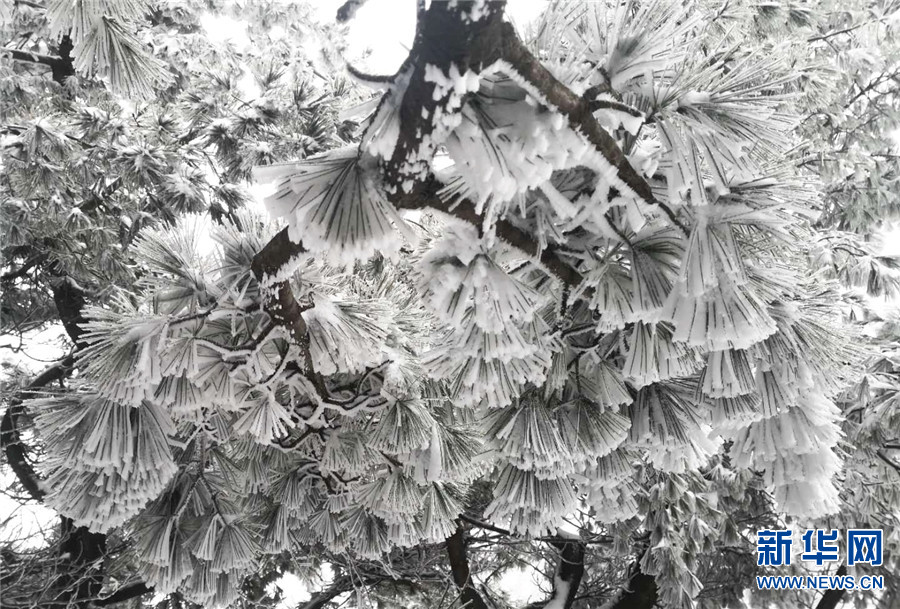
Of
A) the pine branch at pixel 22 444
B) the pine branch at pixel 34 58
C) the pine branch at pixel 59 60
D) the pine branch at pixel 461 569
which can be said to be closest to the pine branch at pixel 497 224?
the pine branch at pixel 461 569

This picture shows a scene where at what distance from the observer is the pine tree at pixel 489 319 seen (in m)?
0.90

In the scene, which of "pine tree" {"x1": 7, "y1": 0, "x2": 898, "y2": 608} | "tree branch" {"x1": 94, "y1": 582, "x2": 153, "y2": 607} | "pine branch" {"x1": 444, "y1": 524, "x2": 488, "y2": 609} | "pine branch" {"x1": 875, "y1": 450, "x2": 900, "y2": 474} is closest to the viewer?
"pine tree" {"x1": 7, "y1": 0, "x2": 898, "y2": 608}

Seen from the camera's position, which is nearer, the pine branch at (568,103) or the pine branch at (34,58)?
the pine branch at (568,103)

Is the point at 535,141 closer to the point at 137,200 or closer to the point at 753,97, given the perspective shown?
the point at 753,97

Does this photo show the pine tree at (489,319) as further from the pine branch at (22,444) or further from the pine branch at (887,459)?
the pine branch at (22,444)

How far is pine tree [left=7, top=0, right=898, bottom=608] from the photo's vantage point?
0.90m

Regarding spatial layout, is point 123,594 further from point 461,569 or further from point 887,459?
point 887,459

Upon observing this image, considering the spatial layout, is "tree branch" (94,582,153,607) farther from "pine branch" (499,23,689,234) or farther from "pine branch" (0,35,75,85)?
"pine branch" (499,23,689,234)

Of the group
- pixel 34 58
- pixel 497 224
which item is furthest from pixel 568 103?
pixel 34 58

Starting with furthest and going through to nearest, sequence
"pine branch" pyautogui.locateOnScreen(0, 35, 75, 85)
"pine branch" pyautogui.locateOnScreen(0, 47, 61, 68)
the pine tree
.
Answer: "pine branch" pyautogui.locateOnScreen(0, 35, 75, 85), "pine branch" pyautogui.locateOnScreen(0, 47, 61, 68), the pine tree

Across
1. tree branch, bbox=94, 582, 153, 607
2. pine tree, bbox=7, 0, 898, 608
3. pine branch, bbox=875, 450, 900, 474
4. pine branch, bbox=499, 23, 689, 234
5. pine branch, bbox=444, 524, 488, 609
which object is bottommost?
tree branch, bbox=94, 582, 153, 607

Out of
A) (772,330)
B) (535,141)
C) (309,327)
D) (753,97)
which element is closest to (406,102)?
(535,141)

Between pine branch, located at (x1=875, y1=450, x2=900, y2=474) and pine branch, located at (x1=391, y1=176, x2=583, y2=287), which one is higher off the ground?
pine branch, located at (x1=875, y1=450, x2=900, y2=474)

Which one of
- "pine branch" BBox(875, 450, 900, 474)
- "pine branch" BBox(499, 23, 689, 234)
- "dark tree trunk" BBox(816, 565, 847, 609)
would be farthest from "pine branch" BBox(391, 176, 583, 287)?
"dark tree trunk" BBox(816, 565, 847, 609)
